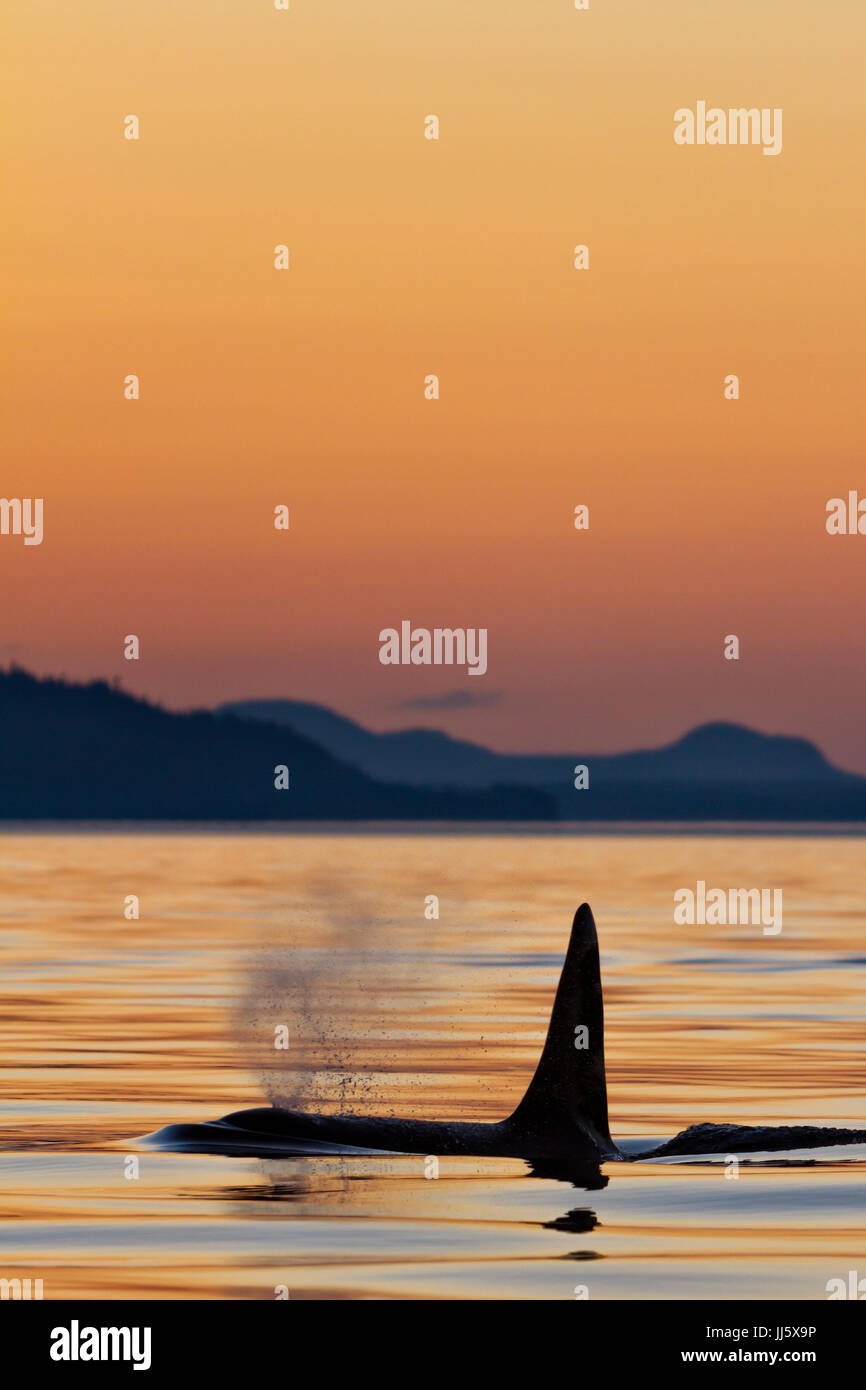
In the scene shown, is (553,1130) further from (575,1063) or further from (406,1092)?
(406,1092)

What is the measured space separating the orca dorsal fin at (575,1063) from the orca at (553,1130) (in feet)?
0.04

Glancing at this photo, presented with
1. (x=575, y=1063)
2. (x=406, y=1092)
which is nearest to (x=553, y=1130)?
(x=575, y=1063)

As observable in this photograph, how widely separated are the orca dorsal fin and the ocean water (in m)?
0.98

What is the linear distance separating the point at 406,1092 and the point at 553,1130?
5.82m

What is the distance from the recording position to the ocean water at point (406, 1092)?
1848cm

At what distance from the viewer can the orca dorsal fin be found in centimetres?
2509

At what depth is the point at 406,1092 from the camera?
30.6m

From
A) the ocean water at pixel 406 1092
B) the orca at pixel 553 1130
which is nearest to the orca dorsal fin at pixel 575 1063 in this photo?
the orca at pixel 553 1130

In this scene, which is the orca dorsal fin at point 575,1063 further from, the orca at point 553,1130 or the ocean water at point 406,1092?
the ocean water at point 406,1092

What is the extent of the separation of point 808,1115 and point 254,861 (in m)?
110

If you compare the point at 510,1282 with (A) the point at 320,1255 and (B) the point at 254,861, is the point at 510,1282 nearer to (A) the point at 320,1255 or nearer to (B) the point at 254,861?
(A) the point at 320,1255

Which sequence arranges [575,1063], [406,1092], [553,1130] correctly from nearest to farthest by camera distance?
[553,1130], [575,1063], [406,1092]
